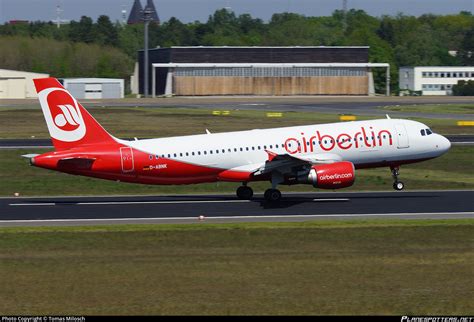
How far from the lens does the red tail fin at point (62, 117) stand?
46.2m

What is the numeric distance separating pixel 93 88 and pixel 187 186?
393ft

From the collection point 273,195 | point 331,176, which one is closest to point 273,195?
point 273,195

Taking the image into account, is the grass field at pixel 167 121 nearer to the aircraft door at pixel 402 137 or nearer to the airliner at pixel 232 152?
the airliner at pixel 232 152

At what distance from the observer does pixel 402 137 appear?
50.2 meters

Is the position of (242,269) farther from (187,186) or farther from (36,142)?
(36,142)

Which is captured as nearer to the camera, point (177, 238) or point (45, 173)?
point (177, 238)

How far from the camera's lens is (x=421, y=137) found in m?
50.9

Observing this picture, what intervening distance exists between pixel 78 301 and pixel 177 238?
10420 mm

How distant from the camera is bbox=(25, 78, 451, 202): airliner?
1823 inches

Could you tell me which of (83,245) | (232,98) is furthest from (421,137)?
(232,98)

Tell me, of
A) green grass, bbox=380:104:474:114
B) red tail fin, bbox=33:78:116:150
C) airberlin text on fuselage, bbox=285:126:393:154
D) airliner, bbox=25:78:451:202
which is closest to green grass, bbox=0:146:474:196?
airliner, bbox=25:78:451:202

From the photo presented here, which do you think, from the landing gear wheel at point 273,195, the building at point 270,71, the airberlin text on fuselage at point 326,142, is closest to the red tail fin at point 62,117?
the landing gear wheel at point 273,195

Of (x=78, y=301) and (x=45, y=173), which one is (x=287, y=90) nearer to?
(x=45, y=173)

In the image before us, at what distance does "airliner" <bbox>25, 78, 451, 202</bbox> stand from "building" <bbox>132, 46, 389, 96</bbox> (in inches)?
5217
